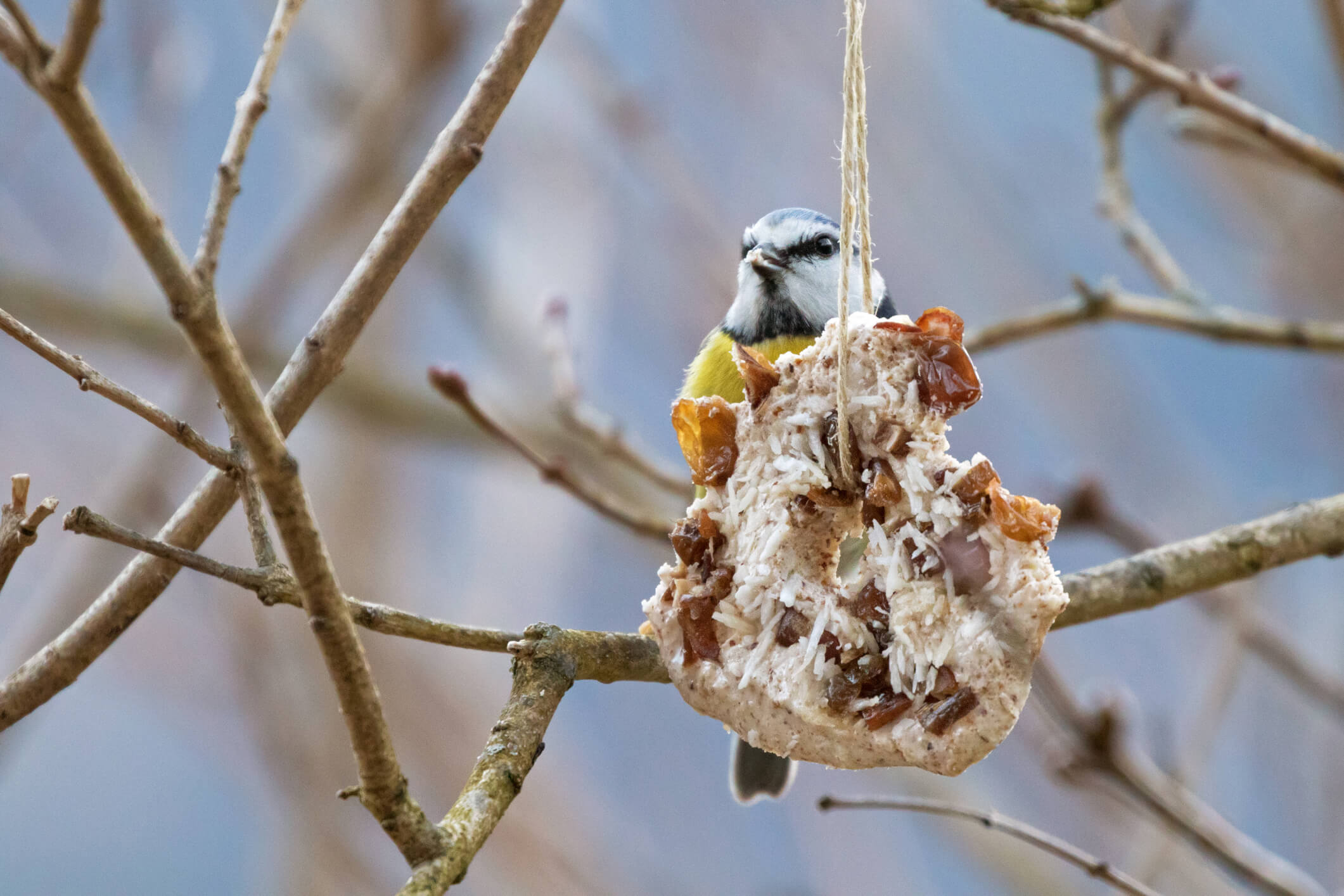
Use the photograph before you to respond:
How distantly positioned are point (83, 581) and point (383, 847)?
7.78ft

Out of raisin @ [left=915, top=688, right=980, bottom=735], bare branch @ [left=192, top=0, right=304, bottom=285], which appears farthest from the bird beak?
bare branch @ [left=192, top=0, right=304, bottom=285]

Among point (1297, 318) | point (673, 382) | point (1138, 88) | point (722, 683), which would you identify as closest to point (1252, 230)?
point (1297, 318)

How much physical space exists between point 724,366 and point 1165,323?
2.41 feet

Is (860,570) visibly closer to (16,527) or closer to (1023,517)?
(1023,517)

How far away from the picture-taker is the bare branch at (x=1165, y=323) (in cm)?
187

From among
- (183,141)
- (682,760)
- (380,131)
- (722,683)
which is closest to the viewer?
(722,683)

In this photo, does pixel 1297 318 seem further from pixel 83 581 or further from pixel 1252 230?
pixel 83 581

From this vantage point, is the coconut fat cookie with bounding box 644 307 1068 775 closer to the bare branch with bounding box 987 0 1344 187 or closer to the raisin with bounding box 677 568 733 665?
the raisin with bounding box 677 568 733 665

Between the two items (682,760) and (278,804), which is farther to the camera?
(682,760)

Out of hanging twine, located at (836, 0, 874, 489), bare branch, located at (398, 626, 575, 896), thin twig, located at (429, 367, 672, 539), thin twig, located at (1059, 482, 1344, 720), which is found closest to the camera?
bare branch, located at (398, 626, 575, 896)

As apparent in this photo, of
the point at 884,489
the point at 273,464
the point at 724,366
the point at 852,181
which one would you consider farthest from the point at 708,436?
the point at 724,366

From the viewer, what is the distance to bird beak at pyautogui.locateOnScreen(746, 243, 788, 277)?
1.91 m

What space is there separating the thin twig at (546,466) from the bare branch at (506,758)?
20.2 inches

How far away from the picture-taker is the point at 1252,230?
3896mm
